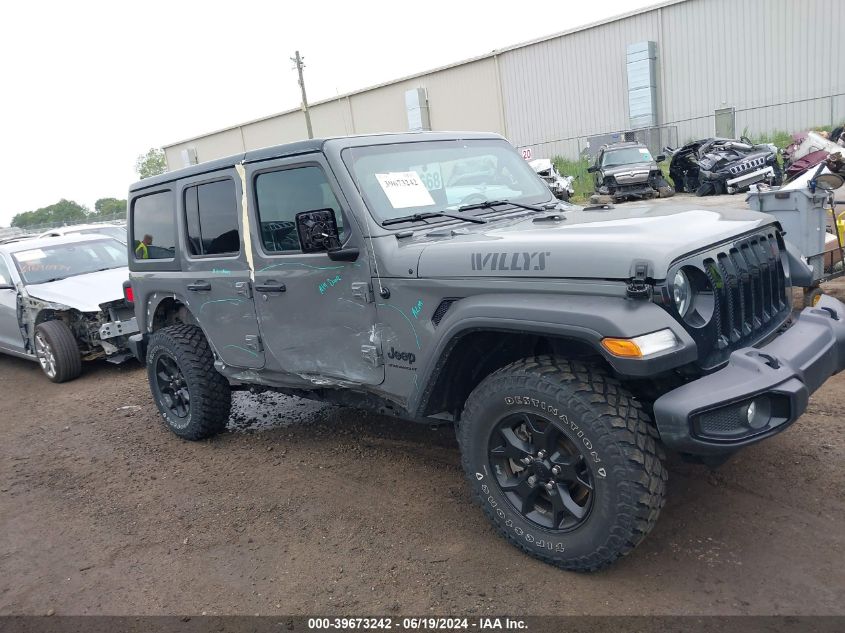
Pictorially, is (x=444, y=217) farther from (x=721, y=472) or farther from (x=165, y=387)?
(x=165, y=387)

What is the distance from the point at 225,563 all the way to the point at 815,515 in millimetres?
2912

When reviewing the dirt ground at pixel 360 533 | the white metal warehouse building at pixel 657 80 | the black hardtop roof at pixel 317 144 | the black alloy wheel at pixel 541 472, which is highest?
the white metal warehouse building at pixel 657 80

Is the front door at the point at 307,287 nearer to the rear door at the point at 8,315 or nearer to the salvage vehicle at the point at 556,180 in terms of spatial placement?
the rear door at the point at 8,315

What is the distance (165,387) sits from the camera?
17.9 ft

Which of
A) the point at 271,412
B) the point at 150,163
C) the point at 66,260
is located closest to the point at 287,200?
the point at 271,412

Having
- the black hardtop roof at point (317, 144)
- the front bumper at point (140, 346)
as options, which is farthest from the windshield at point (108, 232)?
the black hardtop roof at point (317, 144)

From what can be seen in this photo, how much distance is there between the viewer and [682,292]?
279cm

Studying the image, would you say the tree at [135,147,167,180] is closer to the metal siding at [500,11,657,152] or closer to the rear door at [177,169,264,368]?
the metal siding at [500,11,657,152]

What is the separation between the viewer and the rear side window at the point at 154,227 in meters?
5.09

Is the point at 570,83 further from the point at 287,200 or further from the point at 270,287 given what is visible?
the point at 270,287

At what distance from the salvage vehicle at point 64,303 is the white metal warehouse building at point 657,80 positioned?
21.3m

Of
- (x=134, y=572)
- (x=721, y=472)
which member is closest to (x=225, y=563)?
(x=134, y=572)

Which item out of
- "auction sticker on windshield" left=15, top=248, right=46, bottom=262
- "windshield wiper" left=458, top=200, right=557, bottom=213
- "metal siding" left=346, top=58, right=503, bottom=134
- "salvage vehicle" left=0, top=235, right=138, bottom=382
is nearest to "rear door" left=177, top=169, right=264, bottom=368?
"windshield wiper" left=458, top=200, right=557, bottom=213

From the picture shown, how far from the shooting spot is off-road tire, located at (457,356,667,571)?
2715 millimetres
